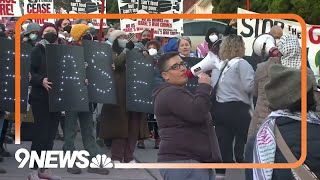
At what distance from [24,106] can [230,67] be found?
1.68 metres

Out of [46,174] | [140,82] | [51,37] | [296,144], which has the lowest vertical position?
[46,174]

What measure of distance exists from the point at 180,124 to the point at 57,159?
0.86m

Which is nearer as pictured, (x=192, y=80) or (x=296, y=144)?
(x=296, y=144)

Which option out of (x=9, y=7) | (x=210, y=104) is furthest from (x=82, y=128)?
(x=9, y=7)

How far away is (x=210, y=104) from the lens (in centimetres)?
438

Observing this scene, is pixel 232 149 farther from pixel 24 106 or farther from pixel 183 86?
pixel 24 106

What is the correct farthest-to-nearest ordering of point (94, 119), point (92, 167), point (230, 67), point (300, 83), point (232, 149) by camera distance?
point (94, 119) → point (230, 67) → point (232, 149) → point (92, 167) → point (300, 83)

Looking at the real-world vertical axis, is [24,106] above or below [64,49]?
below

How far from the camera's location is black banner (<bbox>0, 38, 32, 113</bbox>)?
4270 mm

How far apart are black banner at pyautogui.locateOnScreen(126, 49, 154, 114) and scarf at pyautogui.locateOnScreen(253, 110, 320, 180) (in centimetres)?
79

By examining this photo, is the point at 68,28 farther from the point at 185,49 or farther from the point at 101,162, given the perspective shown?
the point at 101,162

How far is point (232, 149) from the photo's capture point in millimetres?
5078

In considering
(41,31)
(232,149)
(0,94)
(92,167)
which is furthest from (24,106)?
(41,31)

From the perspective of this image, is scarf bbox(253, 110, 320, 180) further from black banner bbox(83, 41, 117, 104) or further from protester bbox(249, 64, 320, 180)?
black banner bbox(83, 41, 117, 104)
